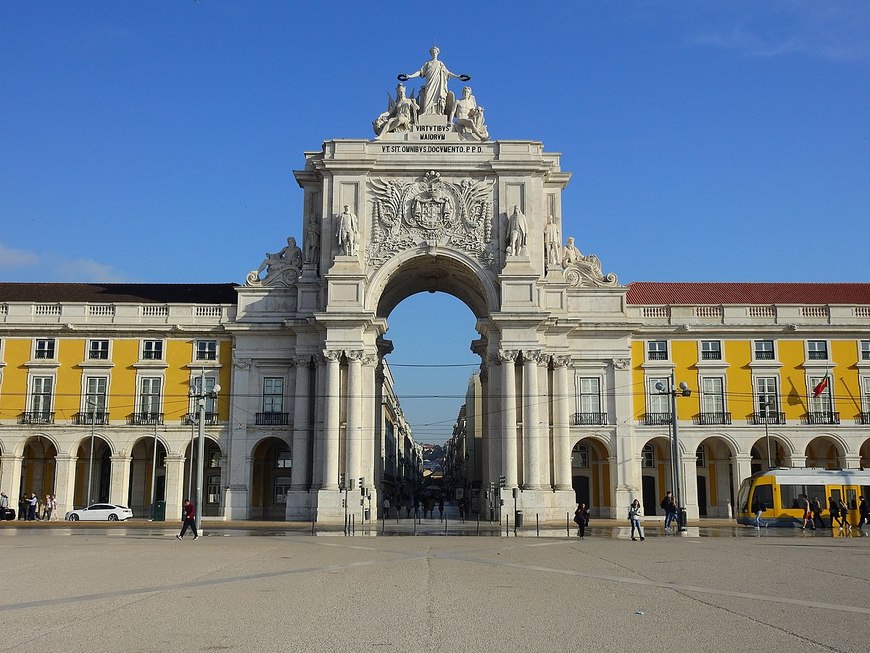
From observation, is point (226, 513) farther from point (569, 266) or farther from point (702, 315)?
point (702, 315)

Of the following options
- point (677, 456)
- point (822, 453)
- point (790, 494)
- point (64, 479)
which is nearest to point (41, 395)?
point (64, 479)

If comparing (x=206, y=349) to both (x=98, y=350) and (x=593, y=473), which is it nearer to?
(x=98, y=350)

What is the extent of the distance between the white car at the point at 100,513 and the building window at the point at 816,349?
45089mm

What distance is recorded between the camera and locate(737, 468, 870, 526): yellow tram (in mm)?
46906

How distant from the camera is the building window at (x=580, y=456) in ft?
210

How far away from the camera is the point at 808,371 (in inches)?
2375

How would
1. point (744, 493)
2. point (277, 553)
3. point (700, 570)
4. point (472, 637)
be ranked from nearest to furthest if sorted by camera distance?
Result: point (472, 637) < point (700, 570) < point (277, 553) < point (744, 493)

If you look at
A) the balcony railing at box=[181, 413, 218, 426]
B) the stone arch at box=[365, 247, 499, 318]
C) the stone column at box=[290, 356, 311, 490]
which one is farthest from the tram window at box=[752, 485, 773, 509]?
the balcony railing at box=[181, 413, 218, 426]

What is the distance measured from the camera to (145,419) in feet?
195

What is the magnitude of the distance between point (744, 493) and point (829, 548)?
1896 cm

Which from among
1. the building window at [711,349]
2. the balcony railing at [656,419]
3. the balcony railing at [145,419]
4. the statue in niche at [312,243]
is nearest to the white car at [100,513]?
the balcony railing at [145,419]

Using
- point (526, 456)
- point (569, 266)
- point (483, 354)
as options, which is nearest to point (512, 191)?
point (569, 266)

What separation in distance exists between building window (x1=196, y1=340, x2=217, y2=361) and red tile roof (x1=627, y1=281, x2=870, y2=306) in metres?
29.2

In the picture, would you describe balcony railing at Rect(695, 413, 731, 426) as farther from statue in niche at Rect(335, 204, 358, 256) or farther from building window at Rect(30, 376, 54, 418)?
building window at Rect(30, 376, 54, 418)
